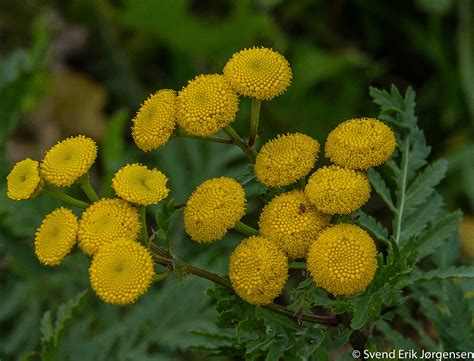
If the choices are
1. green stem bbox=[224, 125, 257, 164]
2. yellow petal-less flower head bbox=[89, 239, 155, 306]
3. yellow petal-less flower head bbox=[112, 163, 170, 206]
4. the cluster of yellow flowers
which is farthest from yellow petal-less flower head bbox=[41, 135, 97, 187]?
green stem bbox=[224, 125, 257, 164]


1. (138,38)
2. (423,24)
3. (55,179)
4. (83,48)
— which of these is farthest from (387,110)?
(83,48)

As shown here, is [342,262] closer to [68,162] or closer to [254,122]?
[254,122]

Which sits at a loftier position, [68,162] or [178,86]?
[68,162]

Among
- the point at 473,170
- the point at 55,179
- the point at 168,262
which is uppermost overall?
the point at 55,179

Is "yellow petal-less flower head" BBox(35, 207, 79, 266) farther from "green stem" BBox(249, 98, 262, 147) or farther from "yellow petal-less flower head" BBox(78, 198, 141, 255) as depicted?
"green stem" BBox(249, 98, 262, 147)

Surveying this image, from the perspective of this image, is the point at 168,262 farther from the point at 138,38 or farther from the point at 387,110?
the point at 138,38

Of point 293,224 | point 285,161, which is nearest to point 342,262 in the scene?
point 293,224
